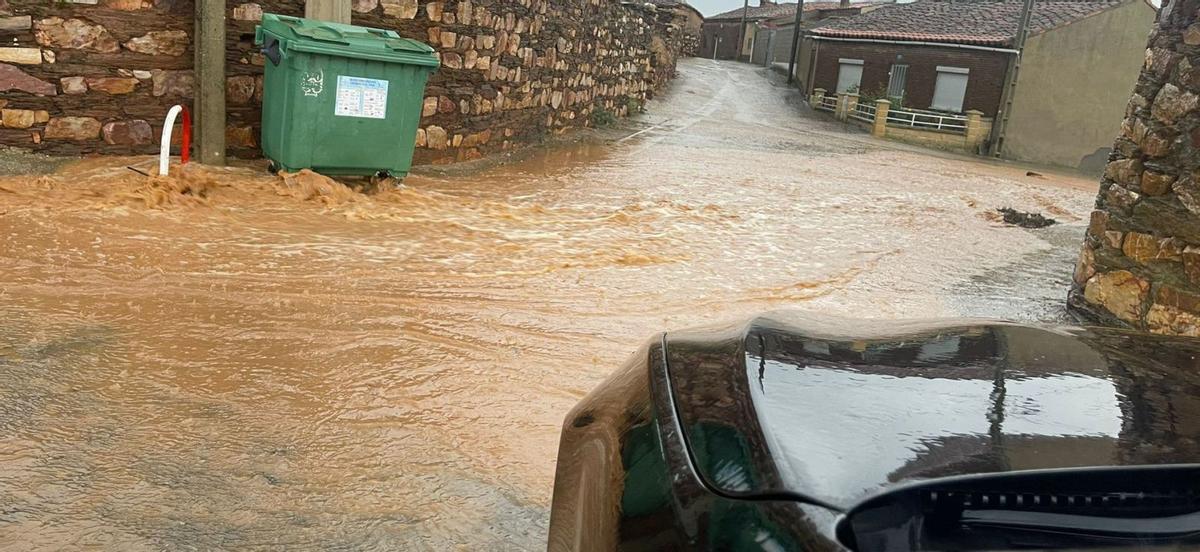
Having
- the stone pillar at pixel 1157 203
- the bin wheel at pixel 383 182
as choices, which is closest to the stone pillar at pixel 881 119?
the bin wheel at pixel 383 182

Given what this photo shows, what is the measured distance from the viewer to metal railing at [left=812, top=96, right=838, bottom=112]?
108ft

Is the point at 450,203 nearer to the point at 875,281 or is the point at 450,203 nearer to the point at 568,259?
the point at 568,259

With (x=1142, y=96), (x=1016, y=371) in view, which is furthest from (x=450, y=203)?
(x=1016, y=371)

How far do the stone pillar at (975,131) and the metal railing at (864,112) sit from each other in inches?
113

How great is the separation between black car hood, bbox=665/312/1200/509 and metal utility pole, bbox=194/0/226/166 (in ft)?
22.2

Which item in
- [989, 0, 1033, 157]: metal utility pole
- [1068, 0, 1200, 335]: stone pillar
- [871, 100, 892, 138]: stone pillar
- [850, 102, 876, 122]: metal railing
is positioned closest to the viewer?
[1068, 0, 1200, 335]: stone pillar

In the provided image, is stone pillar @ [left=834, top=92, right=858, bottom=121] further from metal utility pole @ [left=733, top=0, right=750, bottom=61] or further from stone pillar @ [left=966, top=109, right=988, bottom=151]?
metal utility pole @ [left=733, top=0, right=750, bottom=61]

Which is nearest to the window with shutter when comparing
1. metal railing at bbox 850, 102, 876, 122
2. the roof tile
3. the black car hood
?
the roof tile

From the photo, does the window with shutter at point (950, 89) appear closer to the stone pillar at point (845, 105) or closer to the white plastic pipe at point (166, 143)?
the stone pillar at point (845, 105)

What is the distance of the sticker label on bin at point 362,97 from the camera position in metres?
7.82

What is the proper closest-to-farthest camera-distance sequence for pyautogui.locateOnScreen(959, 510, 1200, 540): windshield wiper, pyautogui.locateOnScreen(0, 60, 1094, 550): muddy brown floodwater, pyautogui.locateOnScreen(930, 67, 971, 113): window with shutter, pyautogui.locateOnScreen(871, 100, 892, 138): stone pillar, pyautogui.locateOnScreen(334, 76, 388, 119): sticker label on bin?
pyautogui.locateOnScreen(959, 510, 1200, 540): windshield wiper → pyautogui.locateOnScreen(0, 60, 1094, 550): muddy brown floodwater → pyautogui.locateOnScreen(334, 76, 388, 119): sticker label on bin → pyautogui.locateOnScreen(871, 100, 892, 138): stone pillar → pyautogui.locateOnScreen(930, 67, 971, 113): window with shutter

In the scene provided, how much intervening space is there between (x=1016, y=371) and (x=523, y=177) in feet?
29.2

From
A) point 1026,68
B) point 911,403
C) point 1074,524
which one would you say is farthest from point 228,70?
point 1026,68

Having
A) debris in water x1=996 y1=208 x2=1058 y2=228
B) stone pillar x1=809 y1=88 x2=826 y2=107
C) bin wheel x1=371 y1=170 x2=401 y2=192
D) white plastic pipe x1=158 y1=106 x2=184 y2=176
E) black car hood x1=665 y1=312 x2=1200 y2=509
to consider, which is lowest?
bin wheel x1=371 y1=170 x2=401 y2=192
